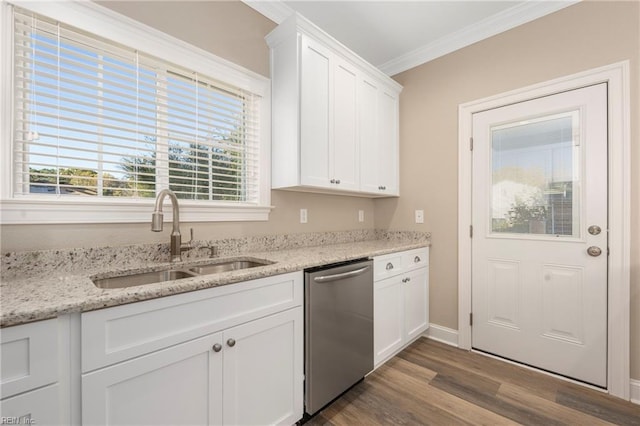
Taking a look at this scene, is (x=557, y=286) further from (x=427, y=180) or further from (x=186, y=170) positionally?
(x=186, y=170)

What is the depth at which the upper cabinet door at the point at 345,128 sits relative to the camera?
228 cm

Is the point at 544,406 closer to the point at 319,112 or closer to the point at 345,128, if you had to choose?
the point at 345,128

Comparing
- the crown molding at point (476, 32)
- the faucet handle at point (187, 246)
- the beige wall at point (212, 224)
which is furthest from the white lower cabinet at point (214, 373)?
the crown molding at point (476, 32)

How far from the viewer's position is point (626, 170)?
186 centimetres

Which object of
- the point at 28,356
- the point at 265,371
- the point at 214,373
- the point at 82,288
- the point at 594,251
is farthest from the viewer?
the point at 594,251

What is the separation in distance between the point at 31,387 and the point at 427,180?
9.42ft

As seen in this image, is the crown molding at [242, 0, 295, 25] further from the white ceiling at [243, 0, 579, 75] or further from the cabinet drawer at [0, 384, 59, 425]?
the cabinet drawer at [0, 384, 59, 425]

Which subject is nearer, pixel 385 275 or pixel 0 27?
pixel 0 27

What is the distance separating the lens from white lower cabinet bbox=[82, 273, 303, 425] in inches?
38.5

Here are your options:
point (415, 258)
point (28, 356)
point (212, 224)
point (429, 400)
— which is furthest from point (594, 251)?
point (28, 356)

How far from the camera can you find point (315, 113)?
2123mm

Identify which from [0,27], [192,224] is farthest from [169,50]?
[192,224]

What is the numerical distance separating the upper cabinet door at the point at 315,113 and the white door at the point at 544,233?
1359mm

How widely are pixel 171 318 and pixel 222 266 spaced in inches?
28.4
